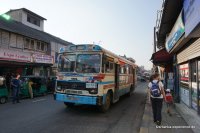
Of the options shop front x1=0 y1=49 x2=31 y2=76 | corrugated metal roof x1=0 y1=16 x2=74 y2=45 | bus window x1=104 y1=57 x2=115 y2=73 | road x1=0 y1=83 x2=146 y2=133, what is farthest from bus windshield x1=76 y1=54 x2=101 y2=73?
corrugated metal roof x1=0 y1=16 x2=74 y2=45

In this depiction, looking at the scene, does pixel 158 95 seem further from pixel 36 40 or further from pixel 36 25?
pixel 36 25

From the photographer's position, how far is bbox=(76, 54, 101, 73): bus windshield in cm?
888

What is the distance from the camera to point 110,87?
10023mm

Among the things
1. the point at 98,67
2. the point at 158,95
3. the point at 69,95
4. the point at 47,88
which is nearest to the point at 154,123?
the point at 158,95

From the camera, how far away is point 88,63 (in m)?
9.02

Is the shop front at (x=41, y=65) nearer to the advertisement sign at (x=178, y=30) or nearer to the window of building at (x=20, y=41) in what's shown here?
the window of building at (x=20, y=41)

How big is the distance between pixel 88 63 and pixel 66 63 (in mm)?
1194

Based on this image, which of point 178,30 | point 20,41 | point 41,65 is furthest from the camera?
point 20,41

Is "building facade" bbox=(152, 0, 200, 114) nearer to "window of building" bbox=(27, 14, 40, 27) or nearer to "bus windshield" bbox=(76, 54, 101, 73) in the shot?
"bus windshield" bbox=(76, 54, 101, 73)

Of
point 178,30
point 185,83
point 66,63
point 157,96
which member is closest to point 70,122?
point 66,63

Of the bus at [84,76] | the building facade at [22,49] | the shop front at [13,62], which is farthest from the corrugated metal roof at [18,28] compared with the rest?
the bus at [84,76]

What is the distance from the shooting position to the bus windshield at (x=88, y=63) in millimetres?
8883

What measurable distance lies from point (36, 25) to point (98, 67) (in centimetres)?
2845

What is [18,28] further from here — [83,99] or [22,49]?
[83,99]
